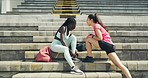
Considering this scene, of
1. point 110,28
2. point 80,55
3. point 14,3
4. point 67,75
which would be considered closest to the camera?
point 67,75

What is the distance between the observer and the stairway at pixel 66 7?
14863 millimetres

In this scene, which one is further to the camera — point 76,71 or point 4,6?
point 4,6

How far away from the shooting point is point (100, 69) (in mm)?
5617

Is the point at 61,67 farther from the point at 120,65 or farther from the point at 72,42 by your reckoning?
the point at 120,65

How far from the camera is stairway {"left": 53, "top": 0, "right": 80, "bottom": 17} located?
14.9m

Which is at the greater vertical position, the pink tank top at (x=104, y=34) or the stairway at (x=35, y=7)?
the stairway at (x=35, y=7)

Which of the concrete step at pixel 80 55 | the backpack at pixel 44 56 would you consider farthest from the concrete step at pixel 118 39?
the backpack at pixel 44 56

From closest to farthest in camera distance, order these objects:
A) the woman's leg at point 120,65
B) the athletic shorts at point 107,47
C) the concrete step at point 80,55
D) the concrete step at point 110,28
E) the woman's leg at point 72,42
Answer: the woman's leg at point 120,65, the athletic shorts at point 107,47, the woman's leg at point 72,42, the concrete step at point 80,55, the concrete step at point 110,28

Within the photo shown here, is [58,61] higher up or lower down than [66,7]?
lower down

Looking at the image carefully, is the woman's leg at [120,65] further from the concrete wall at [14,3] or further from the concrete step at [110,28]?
the concrete wall at [14,3]

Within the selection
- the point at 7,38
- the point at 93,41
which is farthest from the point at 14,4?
the point at 93,41

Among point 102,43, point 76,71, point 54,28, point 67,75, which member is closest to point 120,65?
point 102,43

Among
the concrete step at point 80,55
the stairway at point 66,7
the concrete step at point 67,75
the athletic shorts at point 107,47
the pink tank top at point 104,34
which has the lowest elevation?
the concrete step at point 67,75

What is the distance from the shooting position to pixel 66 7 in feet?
51.7
